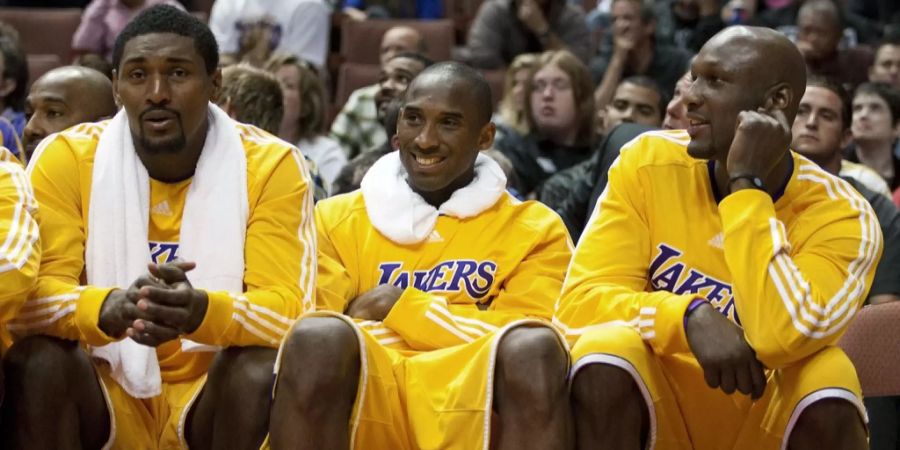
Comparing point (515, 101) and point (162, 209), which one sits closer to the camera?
point (162, 209)

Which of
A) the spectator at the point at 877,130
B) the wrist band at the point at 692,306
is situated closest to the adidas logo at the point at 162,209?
the wrist band at the point at 692,306

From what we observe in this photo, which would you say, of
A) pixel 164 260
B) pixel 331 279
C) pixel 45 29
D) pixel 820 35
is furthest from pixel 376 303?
pixel 45 29

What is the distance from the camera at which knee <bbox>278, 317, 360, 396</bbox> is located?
3061mm

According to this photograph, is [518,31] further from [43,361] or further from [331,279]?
[43,361]

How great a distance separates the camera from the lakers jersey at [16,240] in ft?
10.4

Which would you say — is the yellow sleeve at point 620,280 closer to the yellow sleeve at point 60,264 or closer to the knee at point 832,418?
the knee at point 832,418

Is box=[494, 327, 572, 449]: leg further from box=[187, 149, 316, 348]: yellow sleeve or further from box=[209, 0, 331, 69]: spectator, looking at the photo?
box=[209, 0, 331, 69]: spectator

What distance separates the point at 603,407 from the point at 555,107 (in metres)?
3.43

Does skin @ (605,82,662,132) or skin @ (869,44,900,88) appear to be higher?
skin @ (605,82,662,132)

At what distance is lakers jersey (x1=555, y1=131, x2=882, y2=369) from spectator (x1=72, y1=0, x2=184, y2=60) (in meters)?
4.78

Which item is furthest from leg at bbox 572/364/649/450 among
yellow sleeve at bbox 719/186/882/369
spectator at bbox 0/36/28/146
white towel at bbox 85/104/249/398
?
spectator at bbox 0/36/28/146

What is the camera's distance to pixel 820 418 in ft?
10.2

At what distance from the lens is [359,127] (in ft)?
22.4

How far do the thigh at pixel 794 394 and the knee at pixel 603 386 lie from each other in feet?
1.16
